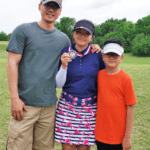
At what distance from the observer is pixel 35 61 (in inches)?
97.3

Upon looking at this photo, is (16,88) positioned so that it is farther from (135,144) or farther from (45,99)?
(135,144)

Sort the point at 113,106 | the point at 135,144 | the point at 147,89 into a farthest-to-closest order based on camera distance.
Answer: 1. the point at 147,89
2. the point at 135,144
3. the point at 113,106

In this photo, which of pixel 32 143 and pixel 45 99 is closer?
pixel 45 99

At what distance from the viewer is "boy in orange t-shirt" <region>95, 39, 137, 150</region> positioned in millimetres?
2221

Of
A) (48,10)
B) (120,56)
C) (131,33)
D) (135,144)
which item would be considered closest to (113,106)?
(120,56)

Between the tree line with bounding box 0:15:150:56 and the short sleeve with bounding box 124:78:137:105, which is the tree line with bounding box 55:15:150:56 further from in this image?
the short sleeve with bounding box 124:78:137:105

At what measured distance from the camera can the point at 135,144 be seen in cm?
392

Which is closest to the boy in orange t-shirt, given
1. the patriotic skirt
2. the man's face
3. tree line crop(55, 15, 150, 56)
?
the patriotic skirt

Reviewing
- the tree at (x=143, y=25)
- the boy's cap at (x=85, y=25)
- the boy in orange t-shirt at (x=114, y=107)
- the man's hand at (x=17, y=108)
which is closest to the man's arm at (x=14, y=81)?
the man's hand at (x=17, y=108)

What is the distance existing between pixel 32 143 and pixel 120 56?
1.95m

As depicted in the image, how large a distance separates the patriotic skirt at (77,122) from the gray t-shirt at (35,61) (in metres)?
0.36

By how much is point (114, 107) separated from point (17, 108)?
129 centimetres

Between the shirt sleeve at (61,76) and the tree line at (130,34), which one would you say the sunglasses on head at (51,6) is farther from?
the tree line at (130,34)

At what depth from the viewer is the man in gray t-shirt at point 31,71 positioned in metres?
2.41
